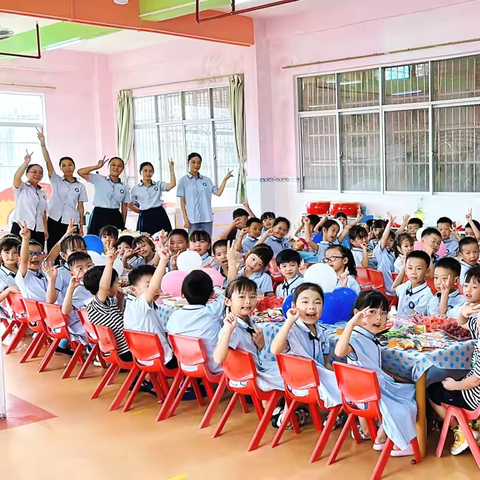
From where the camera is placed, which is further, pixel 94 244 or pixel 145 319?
pixel 94 244

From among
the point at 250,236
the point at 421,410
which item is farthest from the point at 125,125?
the point at 421,410

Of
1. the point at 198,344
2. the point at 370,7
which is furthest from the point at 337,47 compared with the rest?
the point at 198,344

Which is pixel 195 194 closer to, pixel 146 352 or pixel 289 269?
pixel 289 269

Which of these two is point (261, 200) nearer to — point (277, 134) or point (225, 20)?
point (277, 134)

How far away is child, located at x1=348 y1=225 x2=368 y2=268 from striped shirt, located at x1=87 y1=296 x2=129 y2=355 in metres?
2.47

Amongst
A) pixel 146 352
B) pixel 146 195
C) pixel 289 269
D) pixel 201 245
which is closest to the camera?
pixel 146 352

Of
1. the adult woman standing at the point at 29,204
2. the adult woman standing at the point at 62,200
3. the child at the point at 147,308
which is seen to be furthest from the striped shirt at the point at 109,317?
the adult woman standing at the point at 62,200

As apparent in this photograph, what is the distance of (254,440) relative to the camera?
3.71 meters

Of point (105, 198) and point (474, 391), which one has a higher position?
point (105, 198)

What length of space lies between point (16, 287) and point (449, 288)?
3.57 m

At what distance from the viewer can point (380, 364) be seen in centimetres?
340

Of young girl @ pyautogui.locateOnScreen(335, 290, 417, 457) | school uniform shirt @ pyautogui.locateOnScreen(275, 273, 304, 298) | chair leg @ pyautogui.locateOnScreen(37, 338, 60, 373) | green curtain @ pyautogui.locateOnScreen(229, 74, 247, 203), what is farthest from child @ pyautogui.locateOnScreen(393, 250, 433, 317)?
green curtain @ pyautogui.locateOnScreen(229, 74, 247, 203)

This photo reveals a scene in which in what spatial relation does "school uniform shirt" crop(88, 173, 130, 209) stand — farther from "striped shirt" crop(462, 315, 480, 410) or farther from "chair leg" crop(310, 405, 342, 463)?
"striped shirt" crop(462, 315, 480, 410)

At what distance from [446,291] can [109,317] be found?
7.44 feet
